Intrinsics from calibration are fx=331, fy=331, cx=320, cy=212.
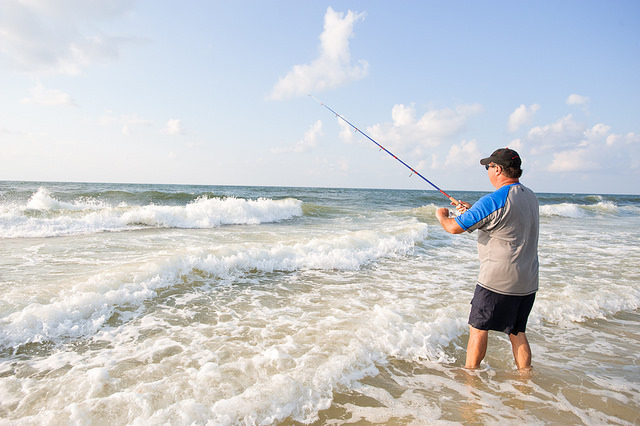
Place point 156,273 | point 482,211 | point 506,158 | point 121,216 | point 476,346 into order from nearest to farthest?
1. point 482,211
2. point 506,158
3. point 476,346
4. point 156,273
5. point 121,216

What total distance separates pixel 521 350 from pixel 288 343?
236cm

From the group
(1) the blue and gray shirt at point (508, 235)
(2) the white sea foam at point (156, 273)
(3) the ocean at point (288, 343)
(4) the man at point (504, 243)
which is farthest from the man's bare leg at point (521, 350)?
(2) the white sea foam at point (156, 273)

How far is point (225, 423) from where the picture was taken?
7.98 feet

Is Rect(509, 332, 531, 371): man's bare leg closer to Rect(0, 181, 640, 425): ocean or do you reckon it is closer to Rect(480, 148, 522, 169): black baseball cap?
Rect(0, 181, 640, 425): ocean

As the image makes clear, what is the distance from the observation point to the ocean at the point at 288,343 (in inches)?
104

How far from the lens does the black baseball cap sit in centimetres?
280

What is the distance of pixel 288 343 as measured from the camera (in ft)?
12.2

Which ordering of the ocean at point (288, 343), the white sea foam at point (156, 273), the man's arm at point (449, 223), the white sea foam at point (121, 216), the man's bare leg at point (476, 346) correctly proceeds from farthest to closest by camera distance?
the white sea foam at point (121, 216)
the white sea foam at point (156, 273)
the man's bare leg at point (476, 346)
the man's arm at point (449, 223)
the ocean at point (288, 343)

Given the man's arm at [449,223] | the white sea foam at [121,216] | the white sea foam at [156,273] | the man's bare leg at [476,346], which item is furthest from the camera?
the white sea foam at [121,216]

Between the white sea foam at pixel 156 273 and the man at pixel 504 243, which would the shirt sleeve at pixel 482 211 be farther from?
the white sea foam at pixel 156 273

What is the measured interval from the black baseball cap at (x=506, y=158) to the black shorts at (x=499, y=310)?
109cm

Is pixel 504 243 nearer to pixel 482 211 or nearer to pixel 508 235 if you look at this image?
pixel 508 235

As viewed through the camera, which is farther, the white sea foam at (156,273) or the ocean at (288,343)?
the white sea foam at (156,273)

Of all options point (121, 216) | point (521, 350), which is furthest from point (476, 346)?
point (121, 216)
